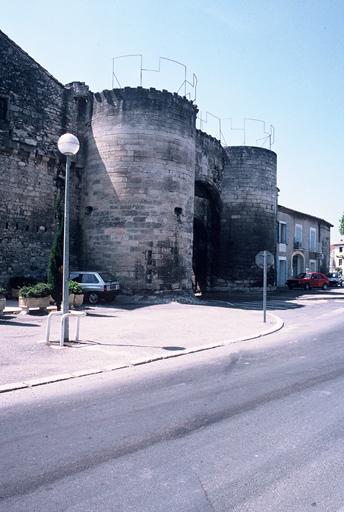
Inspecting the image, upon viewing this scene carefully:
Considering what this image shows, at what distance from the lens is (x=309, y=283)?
31.9 metres

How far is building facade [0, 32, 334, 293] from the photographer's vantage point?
1733 centimetres

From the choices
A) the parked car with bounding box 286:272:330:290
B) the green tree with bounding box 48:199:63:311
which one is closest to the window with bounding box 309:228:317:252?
the parked car with bounding box 286:272:330:290

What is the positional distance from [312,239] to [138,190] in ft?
87.1

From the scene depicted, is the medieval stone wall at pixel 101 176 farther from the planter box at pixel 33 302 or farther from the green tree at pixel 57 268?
the green tree at pixel 57 268

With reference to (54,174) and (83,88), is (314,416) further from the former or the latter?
(83,88)

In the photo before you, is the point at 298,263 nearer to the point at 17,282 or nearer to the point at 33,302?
the point at 17,282

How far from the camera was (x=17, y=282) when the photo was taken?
16.7m

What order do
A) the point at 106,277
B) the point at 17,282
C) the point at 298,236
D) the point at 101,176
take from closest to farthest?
the point at 106,277 < the point at 17,282 < the point at 101,176 < the point at 298,236

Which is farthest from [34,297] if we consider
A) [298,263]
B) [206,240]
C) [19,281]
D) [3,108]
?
[298,263]

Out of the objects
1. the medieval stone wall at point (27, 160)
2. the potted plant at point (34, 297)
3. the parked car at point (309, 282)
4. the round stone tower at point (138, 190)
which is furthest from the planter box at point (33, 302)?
the parked car at point (309, 282)

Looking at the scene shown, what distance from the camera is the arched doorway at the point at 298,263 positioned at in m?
37.9

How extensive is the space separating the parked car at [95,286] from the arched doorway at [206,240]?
11.3 metres

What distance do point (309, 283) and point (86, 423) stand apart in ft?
97.9

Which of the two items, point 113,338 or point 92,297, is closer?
point 113,338
